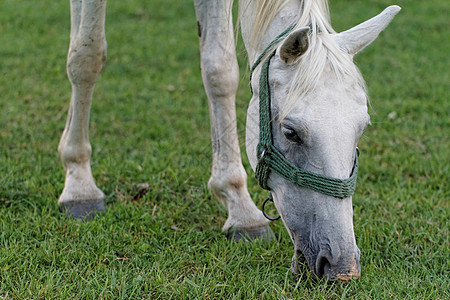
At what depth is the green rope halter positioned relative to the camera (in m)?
2.10

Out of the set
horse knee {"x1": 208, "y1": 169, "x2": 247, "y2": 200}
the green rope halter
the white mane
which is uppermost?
the white mane

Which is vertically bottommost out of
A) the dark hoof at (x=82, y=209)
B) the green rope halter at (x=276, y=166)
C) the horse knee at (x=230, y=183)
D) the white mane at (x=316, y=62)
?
→ the dark hoof at (x=82, y=209)

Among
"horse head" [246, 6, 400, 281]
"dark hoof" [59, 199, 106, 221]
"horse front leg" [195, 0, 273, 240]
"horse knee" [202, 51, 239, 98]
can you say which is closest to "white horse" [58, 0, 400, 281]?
"horse head" [246, 6, 400, 281]

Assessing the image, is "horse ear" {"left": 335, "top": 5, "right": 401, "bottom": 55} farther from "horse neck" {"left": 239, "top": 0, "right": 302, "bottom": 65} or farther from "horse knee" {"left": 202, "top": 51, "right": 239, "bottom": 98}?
"horse knee" {"left": 202, "top": 51, "right": 239, "bottom": 98}

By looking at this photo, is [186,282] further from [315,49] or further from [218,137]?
[315,49]

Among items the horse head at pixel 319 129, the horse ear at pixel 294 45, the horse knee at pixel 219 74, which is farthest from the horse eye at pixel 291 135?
the horse knee at pixel 219 74

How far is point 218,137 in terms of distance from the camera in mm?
3121

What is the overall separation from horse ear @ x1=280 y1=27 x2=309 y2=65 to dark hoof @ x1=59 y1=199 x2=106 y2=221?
158 centimetres

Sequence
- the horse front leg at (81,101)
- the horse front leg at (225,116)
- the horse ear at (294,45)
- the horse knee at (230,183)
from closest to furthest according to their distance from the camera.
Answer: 1. the horse ear at (294,45)
2. the horse front leg at (225,116)
3. the horse knee at (230,183)
4. the horse front leg at (81,101)

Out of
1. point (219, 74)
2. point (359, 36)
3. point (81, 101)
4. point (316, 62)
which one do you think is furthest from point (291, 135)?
point (81, 101)

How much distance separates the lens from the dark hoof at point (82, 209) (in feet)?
10.5

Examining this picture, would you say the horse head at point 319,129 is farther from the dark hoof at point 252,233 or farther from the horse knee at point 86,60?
the horse knee at point 86,60

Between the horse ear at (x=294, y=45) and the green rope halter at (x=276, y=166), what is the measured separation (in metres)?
0.14

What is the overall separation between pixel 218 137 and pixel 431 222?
1334 millimetres
